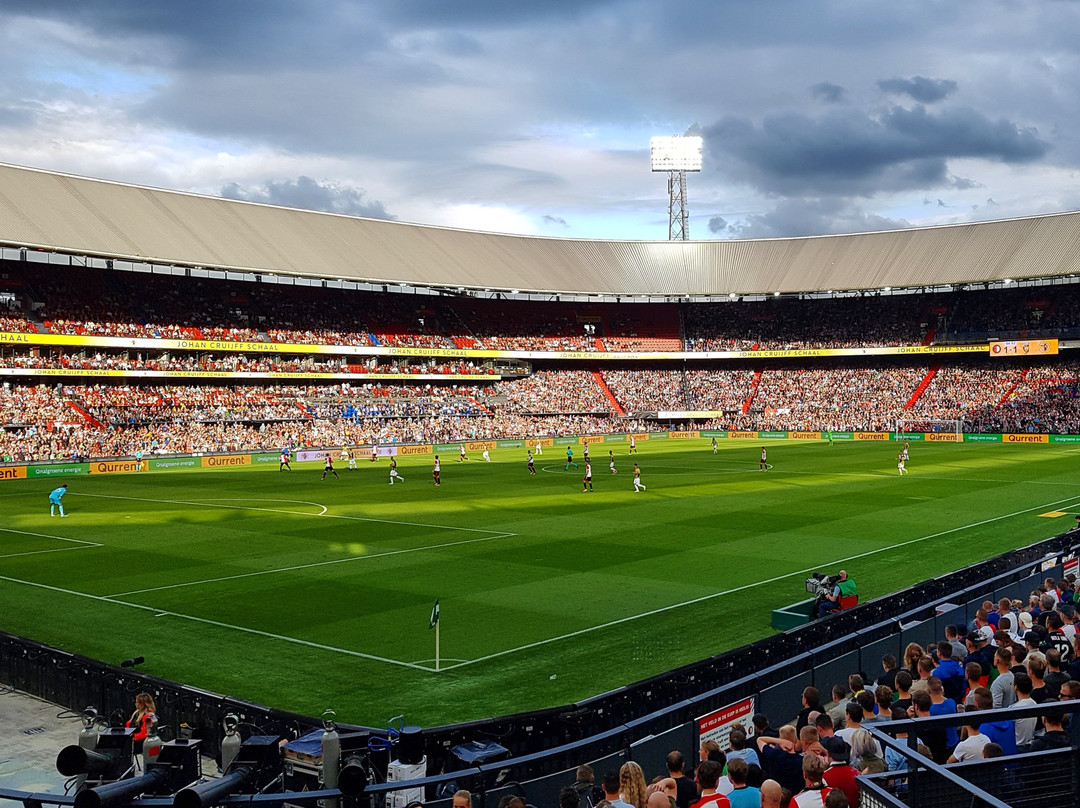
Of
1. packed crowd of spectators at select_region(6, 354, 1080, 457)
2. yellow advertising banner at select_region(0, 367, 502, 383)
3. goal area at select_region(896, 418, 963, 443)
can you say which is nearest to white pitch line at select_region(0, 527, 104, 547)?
packed crowd of spectators at select_region(6, 354, 1080, 457)

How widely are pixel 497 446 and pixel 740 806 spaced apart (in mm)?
74946

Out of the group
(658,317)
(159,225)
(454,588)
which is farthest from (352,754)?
(658,317)

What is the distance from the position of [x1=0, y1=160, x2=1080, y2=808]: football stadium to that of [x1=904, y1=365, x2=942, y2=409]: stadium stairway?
0.39 meters

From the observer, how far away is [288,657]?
19.0 m

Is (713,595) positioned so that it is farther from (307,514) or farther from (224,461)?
(224,461)

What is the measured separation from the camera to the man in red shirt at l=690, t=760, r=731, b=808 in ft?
23.8

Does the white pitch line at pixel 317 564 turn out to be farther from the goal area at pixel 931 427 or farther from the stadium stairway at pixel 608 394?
the stadium stairway at pixel 608 394

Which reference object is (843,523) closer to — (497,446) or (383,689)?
(383,689)

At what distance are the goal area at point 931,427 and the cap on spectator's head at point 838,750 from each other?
8009 cm

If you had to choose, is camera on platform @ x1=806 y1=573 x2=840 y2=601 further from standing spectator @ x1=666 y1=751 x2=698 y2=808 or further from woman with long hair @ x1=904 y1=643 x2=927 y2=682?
standing spectator @ x1=666 y1=751 x2=698 y2=808

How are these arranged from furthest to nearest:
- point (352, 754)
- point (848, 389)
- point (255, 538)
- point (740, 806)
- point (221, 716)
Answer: point (848, 389), point (255, 538), point (221, 716), point (352, 754), point (740, 806)

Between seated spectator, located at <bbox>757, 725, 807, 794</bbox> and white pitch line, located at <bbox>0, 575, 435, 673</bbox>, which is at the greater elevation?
seated spectator, located at <bbox>757, 725, 807, 794</bbox>

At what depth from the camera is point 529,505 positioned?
41.0 m

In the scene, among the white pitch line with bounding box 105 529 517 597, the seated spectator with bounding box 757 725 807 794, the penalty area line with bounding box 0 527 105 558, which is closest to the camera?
the seated spectator with bounding box 757 725 807 794
